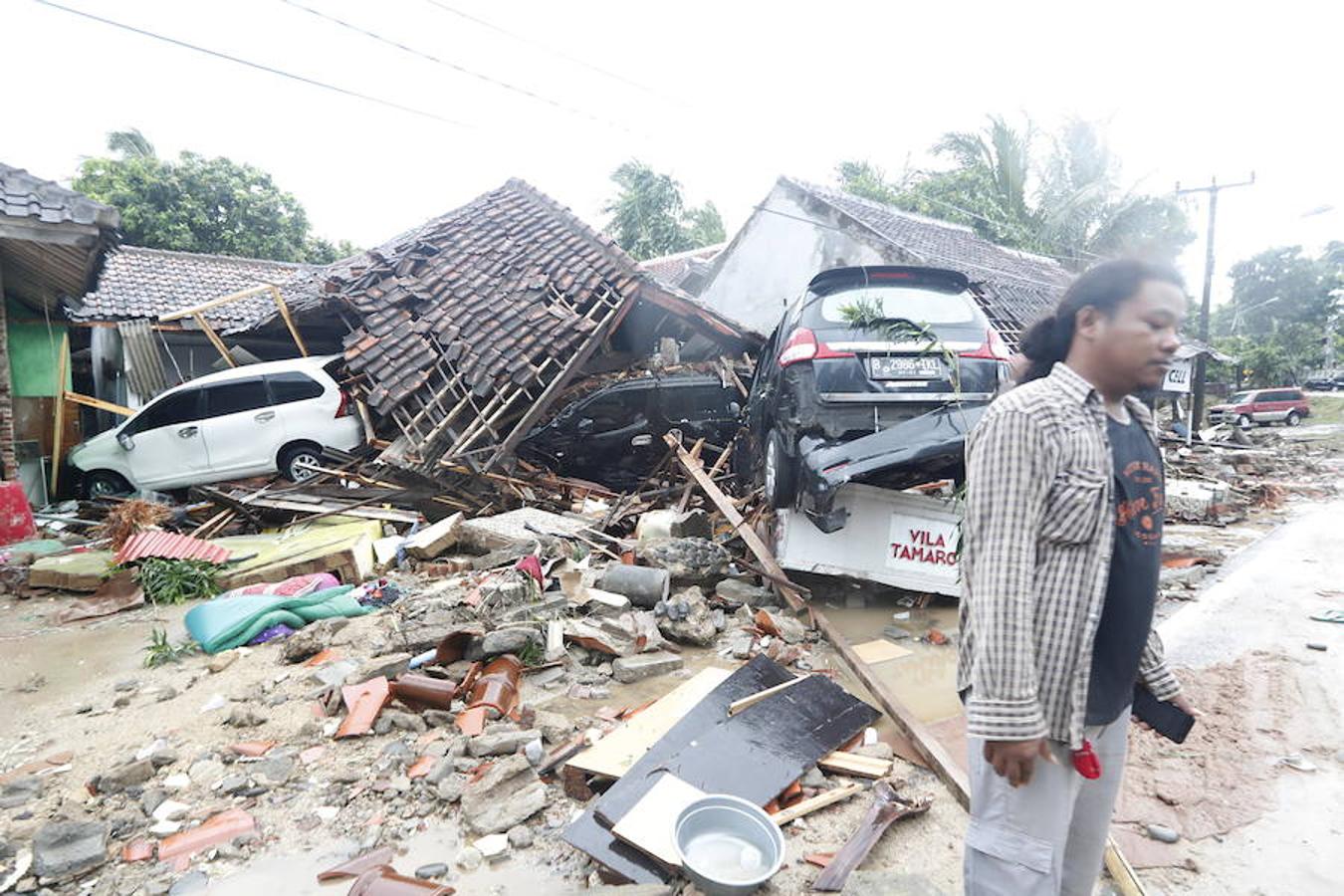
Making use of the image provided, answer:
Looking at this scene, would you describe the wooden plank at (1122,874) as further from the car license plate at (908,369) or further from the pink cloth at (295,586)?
the pink cloth at (295,586)

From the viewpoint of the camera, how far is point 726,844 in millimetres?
2240

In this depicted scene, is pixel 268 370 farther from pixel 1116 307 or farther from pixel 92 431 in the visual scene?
pixel 1116 307

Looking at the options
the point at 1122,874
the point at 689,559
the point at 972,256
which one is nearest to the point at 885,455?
the point at 689,559

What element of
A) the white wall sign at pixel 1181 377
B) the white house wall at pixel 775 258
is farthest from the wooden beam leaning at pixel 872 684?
the white wall sign at pixel 1181 377

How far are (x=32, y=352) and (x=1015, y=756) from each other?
14008 mm

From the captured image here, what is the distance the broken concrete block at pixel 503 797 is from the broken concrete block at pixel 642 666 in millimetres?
1054

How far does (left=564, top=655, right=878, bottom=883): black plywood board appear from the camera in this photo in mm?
2385

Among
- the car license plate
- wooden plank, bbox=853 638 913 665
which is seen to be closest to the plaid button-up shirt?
wooden plank, bbox=853 638 913 665

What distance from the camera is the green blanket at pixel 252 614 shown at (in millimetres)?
4406

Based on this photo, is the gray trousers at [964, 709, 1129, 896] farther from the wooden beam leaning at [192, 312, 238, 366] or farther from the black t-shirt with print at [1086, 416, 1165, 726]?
the wooden beam leaning at [192, 312, 238, 366]

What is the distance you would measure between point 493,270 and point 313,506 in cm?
467

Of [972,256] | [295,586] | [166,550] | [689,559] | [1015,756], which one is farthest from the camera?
[972,256]

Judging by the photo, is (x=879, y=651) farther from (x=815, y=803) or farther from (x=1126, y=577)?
(x=1126, y=577)

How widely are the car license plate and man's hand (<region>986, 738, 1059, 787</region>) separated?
130 inches
